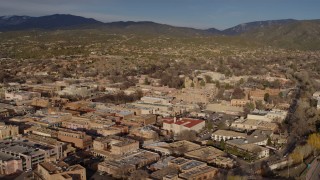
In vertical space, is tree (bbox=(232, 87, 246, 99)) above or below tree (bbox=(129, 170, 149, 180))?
above

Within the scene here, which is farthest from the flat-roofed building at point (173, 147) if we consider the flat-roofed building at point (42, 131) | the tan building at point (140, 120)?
the flat-roofed building at point (42, 131)

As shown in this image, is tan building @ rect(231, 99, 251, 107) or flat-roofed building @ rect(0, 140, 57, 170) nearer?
flat-roofed building @ rect(0, 140, 57, 170)

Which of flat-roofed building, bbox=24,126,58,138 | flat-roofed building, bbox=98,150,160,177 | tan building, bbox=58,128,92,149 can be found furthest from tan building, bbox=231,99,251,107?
flat-roofed building, bbox=24,126,58,138

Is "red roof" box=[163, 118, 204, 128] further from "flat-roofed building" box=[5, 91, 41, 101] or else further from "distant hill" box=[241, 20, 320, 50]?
"distant hill" box=[241, 20, 320, 50]

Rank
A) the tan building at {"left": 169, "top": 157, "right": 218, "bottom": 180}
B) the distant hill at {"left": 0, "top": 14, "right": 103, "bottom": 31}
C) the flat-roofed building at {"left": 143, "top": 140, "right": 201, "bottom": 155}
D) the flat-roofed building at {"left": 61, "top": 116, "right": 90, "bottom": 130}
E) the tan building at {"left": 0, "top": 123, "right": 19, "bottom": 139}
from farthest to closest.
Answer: the distant hill at {"left": 0, "top": 14, "right": 103, "bottom": 31} → the flat-roofed building at {"left": 61, "top": 116, "right": 90, "bottom": 130} → the tan building at {"left": 0, "top": 123, "right": 19, "bottom": 139} → the flat-roofed building at {"left": 143, "top": 140, "right": 201, "bottom": 155} → the tan building at {"left": 169, "top": 157, "right": 218, "bottom": 180}

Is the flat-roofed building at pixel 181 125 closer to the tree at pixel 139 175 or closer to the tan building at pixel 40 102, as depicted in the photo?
the tree at pixel 139 175

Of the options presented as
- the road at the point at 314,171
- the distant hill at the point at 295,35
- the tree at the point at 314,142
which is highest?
the distant hill at the point at 295,35
